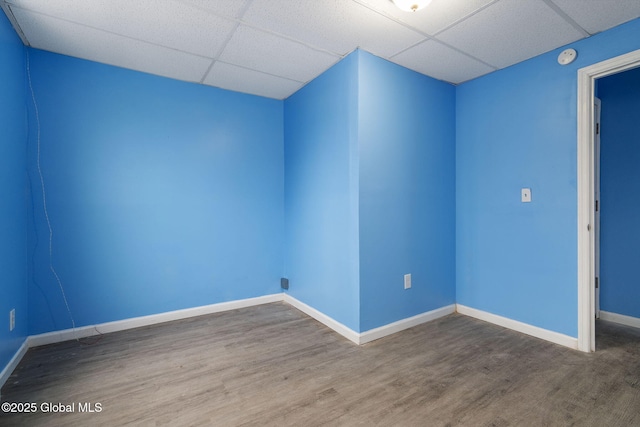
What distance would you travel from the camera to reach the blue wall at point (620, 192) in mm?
2729

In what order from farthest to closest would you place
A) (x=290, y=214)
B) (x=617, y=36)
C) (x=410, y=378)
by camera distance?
(x=290, y=214) < (x=617, y=36) < (x=410, y=378)

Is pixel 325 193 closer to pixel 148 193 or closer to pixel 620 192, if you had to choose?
pixel 148 193

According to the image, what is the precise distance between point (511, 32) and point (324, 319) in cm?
281

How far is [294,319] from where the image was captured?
295 centimetres

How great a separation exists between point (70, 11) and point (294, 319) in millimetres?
2979

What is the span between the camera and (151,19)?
200 cm

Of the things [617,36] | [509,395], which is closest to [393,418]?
[509,395]

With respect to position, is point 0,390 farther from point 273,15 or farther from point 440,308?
point 440,308

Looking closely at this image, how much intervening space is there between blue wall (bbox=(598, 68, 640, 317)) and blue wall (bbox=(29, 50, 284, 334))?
11.1ft

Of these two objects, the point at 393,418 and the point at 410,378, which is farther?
the point at 410,378

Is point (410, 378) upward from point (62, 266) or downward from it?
downward

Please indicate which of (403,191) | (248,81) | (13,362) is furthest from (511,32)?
(13,362)

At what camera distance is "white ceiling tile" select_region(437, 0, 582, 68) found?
1897 millimetres

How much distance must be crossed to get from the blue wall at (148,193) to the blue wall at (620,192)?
11.1 ft
